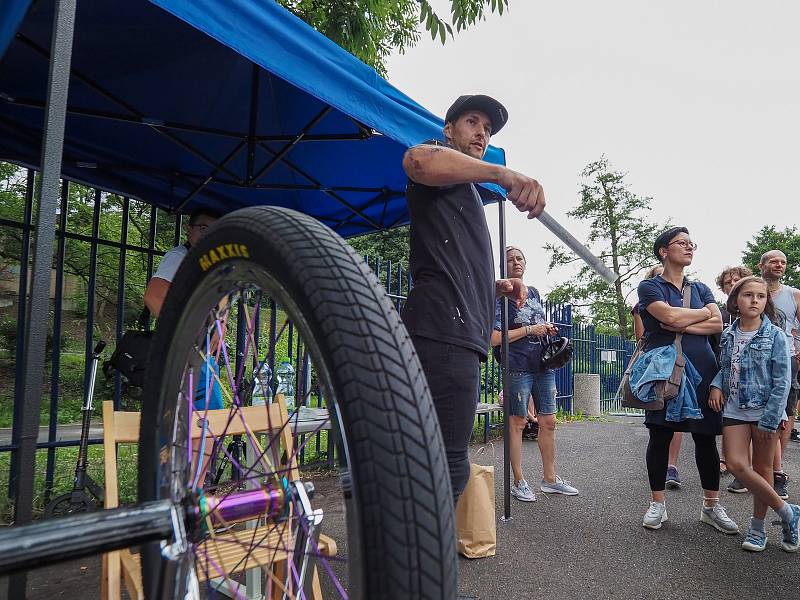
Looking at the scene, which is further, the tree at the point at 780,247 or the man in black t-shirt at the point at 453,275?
the tree at the point at 780,247

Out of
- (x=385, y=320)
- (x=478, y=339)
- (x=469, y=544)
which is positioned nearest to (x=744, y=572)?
(x=469, y=544)

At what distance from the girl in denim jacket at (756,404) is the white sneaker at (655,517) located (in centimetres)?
48

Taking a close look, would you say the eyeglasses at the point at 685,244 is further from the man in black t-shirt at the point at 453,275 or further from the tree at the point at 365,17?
the tree at the point at 365,17

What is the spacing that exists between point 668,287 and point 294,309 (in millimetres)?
3221

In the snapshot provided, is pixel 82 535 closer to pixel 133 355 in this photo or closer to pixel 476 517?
pixel 133 355

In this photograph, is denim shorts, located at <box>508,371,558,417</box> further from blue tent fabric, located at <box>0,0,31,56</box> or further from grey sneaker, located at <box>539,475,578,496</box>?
blue tent fabric, located at <box>0,0,31,56</box>

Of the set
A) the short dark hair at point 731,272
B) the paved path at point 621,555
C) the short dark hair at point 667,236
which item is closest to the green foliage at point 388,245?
the short dark hair at point 731,272

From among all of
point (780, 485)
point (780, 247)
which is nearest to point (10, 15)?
point (780, 485)

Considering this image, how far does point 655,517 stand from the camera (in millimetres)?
3494

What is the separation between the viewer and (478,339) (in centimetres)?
201

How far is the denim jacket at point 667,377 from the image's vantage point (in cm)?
321

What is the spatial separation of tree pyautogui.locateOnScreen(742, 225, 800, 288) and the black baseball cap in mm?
38364

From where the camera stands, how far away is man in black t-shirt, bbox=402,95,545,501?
1894mm

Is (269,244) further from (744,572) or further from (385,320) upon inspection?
(744,572)
